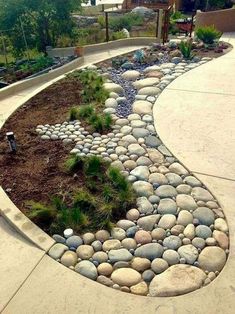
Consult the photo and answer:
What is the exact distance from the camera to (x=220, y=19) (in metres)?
12.8

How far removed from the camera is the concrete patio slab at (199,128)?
3.97m

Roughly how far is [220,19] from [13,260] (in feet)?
42.8

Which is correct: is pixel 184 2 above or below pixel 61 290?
below

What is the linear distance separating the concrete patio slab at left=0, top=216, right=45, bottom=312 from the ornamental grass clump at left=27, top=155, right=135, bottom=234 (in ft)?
0.84

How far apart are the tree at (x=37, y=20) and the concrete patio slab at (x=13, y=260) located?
8186mm

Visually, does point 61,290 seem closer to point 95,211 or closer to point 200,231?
point 95,211

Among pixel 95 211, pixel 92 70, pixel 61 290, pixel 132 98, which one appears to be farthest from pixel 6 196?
pixel 92 70

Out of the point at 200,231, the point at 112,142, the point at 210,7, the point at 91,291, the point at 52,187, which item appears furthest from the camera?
the point at 210,7

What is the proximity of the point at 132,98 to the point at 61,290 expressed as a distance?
419 cm

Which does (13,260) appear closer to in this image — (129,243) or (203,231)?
(129,243)

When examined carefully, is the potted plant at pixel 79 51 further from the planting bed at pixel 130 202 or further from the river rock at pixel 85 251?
the river rock at pixel 85 251

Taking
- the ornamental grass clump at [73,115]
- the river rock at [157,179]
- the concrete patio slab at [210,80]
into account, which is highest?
the river rock at [157,179]

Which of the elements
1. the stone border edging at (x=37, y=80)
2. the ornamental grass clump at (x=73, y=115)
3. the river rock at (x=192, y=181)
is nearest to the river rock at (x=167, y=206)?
the river rock at (x=192, y=181)

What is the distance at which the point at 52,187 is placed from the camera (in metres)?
3.58
